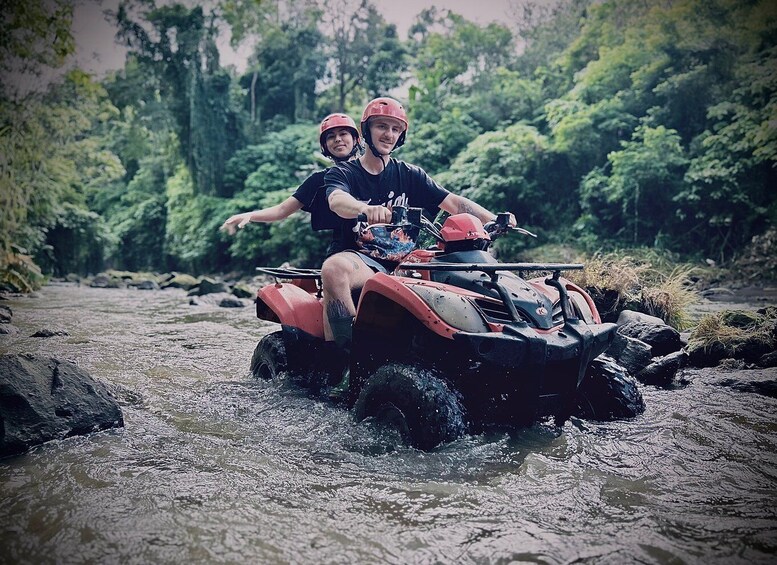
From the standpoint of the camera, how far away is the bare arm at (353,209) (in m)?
2.86

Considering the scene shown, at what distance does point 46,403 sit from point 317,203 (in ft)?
7.17

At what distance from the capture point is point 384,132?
→ 145 inches

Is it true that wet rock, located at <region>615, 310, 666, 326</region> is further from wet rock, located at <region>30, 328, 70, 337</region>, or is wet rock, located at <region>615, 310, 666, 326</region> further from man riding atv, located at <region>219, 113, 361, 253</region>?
wet rock, located at <region>30, 328, 70, 337</region>

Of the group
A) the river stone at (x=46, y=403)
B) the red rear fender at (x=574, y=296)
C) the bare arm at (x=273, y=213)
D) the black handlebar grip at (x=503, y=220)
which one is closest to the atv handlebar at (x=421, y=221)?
the black handlebar grip at (x=503, y=220)

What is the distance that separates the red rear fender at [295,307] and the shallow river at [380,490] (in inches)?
22.1

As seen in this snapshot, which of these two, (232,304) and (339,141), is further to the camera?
(232,304)

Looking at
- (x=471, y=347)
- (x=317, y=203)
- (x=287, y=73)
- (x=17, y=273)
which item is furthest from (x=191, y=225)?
(x=471, y=347)

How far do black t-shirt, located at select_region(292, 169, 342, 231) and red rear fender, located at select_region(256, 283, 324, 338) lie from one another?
539 millimetres

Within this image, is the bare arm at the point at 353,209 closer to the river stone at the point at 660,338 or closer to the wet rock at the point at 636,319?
the river stone at the point at 660,338

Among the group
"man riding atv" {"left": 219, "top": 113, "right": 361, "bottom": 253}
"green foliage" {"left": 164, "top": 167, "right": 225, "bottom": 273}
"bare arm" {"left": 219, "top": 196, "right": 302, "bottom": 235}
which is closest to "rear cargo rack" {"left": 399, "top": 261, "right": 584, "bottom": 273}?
"man riding atv" {"left": 219, "top": 113, "right": 361, "bottom": 253}

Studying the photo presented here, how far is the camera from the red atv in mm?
2605

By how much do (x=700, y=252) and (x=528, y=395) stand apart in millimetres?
13141

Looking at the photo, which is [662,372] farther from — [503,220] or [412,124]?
[412,124]

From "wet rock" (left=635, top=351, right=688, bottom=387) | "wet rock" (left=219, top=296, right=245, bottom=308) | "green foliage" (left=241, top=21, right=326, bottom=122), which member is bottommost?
"wet rock" (left=219, top=296, right=245, bottom=308)
